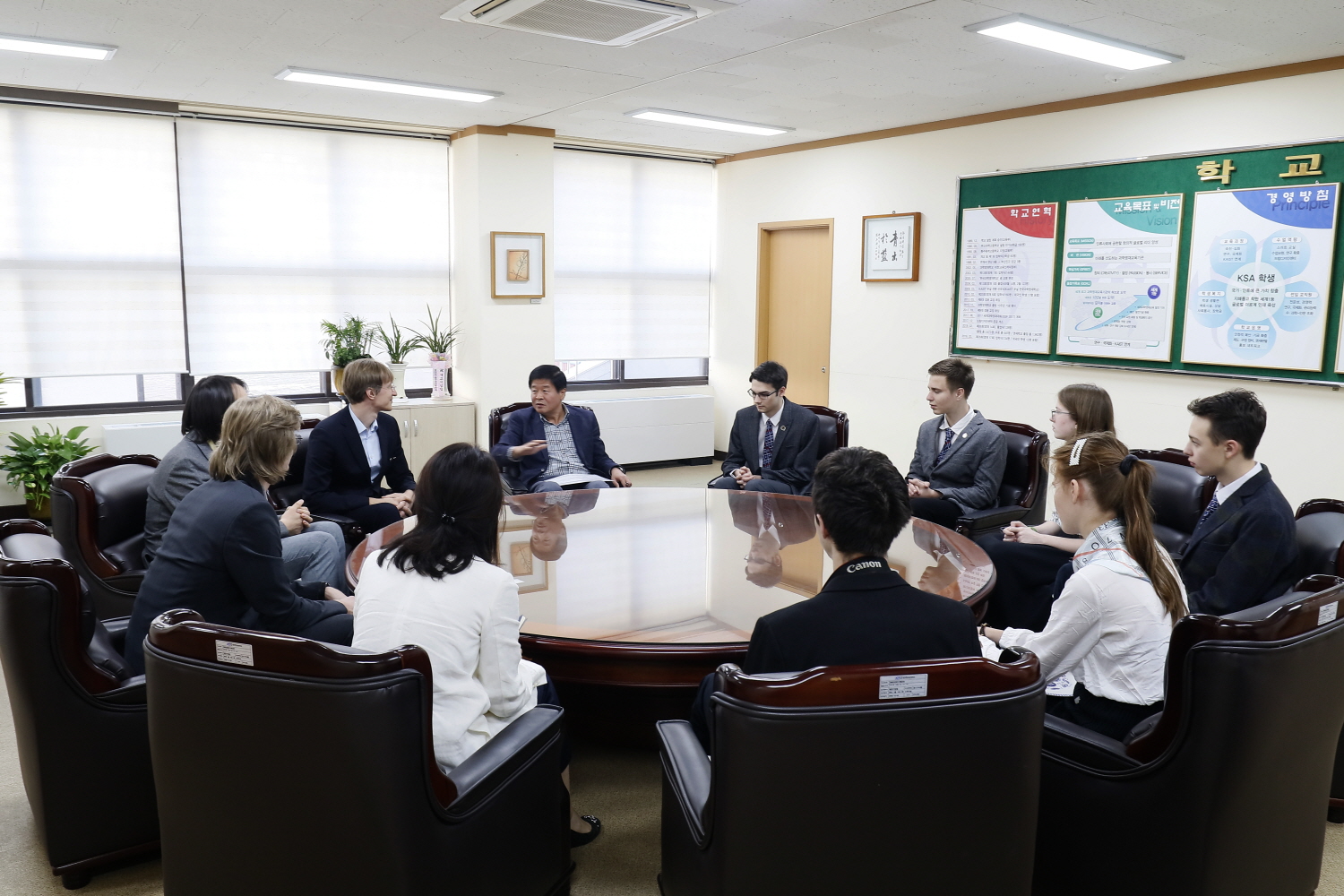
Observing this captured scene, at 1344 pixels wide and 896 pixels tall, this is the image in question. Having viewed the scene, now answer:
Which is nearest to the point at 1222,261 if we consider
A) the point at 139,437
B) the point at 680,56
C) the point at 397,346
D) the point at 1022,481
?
the point at 1022,481

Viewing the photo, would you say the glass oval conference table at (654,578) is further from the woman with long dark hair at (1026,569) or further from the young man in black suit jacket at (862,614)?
the young man in black suit jacket at (862,614)

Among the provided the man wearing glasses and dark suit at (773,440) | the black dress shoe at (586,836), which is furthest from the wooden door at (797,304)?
the black dress shoe at (586,836)

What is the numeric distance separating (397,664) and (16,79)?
5.71 m

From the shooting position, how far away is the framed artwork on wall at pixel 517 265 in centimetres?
716

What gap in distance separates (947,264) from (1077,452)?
14.7 ft

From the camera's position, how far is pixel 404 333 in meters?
7.36

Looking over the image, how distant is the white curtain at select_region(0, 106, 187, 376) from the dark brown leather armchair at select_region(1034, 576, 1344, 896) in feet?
20.6

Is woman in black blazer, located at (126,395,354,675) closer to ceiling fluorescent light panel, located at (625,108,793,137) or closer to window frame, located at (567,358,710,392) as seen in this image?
ceiling fluorescent light panel, located at (625,108,793,137)

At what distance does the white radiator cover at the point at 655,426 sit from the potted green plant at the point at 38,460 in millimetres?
3569

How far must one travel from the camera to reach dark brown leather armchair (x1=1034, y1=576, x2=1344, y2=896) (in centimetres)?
184

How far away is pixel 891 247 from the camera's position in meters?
7.00

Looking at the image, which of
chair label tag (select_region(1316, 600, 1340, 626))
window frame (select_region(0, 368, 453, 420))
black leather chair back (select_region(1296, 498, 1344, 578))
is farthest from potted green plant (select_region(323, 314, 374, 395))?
chair label tag (select_region(1316, 600, 1340, 626))

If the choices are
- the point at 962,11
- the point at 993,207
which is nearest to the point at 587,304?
the point at 993,207

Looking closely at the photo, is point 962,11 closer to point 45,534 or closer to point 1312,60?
point 1312,60
